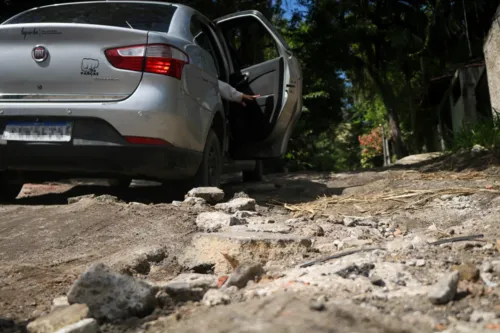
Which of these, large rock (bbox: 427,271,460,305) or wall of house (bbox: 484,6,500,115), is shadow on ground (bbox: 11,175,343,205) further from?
wall of house (bbox: 484,6,500,115)

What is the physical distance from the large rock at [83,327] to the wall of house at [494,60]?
9478 millimetres

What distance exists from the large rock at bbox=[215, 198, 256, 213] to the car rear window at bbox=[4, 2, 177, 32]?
1465mm

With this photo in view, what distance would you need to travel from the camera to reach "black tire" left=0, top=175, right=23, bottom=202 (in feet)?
16.7

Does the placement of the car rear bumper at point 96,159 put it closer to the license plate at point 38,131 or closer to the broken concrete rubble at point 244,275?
the license plate at point 38,131

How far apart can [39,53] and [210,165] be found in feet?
5.44

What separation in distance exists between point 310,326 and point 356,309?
31 cm

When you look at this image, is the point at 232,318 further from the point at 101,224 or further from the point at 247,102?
the point at 247,102

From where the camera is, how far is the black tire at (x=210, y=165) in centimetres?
497

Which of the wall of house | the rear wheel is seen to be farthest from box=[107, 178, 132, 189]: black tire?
the wall of house

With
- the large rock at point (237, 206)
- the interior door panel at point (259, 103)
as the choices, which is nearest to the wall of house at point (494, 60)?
the interior door panel at point (259, 103)

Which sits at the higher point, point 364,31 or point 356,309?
point 364,31

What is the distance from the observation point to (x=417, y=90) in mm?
22984

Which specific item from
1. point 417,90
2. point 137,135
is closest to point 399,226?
point 137,135

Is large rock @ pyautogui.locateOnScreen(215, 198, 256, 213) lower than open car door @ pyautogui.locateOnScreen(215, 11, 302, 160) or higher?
lower
